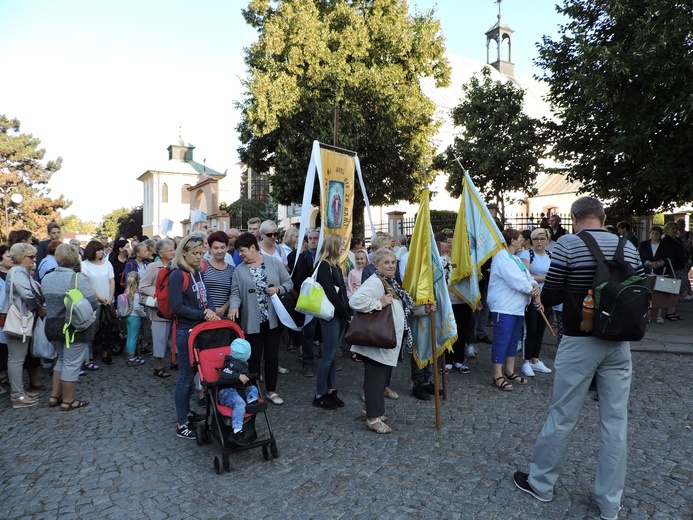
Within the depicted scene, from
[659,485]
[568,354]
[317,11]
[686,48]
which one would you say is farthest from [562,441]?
[317,11]

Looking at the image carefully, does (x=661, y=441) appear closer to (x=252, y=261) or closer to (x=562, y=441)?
(x=562, y=441)

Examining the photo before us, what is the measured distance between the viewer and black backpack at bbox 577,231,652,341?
3.10 meters

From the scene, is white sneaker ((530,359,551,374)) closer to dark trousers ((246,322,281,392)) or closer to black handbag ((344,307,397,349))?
black handbag ((344,307,397,349))

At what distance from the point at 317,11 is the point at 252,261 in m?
17.4

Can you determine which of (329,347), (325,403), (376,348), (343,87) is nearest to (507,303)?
(376,348)

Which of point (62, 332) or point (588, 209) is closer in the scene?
point (588, 209)

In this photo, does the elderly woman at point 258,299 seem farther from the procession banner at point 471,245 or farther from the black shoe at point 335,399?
the procession banner at point 471,245

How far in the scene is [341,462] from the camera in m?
4.17

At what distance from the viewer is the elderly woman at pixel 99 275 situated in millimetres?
6988

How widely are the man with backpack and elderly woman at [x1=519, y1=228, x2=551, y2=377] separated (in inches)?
125

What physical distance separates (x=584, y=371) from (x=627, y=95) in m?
8.99

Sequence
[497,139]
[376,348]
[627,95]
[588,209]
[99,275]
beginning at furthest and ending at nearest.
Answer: [497,139] < [627,95] < [99,275] < [376,348] < [588,209]

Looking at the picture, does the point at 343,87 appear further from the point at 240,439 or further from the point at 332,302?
the point at 240,439

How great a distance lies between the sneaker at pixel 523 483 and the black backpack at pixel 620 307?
48.8 inches
